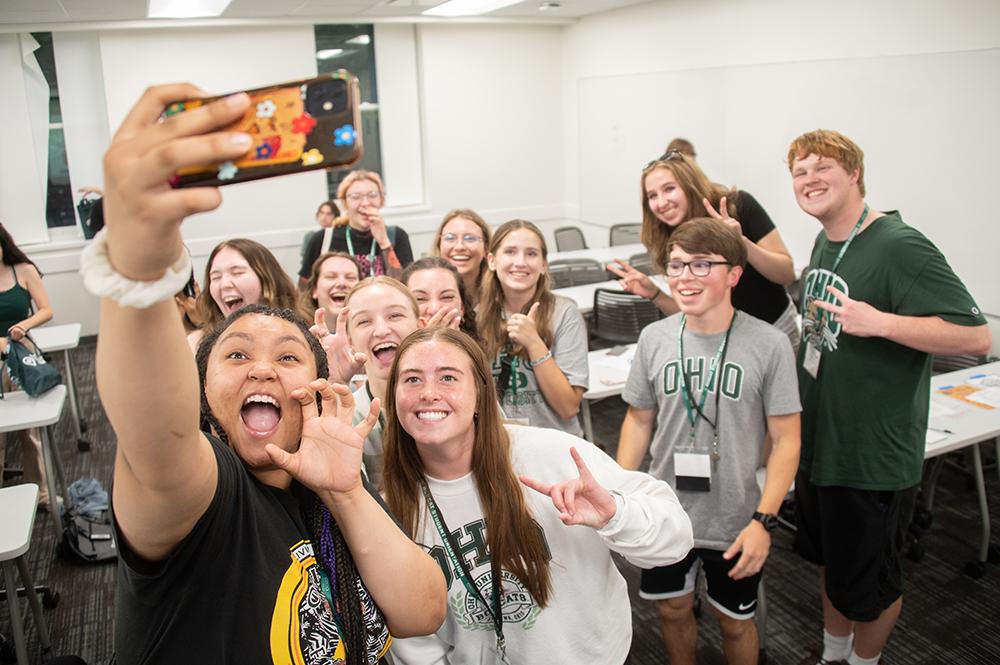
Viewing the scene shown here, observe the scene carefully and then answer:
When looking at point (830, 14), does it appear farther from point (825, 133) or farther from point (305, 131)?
point (305, 131)

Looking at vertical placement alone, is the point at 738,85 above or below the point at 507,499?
above

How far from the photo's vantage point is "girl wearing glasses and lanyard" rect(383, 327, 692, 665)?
5.10 feet

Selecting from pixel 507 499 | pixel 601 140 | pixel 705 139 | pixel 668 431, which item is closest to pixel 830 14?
pixel 705 139

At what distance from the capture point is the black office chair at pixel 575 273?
6047 mm

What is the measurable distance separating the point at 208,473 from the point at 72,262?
7676 mm

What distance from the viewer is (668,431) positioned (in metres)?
2.35

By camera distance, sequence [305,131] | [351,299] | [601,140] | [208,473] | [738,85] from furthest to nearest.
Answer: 1. [601,140]
2. [738,85]
3. [351,299]
4. [208,473]
5. [305,131]

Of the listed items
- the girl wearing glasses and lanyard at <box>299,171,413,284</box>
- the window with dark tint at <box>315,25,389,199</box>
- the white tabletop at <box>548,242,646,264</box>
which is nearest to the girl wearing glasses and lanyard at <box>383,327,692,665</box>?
the girl wearing glasses and lanyard at <box>299,171,413,284</box>

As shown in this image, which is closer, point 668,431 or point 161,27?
point 668,431

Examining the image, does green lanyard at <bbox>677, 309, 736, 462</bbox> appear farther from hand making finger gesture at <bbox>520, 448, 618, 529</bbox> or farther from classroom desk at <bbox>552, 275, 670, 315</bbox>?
classroom desk at <bbox>552, 275, 670, 315</bbox>

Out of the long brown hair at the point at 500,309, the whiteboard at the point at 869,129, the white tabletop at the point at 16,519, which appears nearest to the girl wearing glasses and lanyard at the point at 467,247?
the long brown hair at the point at 500,309

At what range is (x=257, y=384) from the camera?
110 centimetres

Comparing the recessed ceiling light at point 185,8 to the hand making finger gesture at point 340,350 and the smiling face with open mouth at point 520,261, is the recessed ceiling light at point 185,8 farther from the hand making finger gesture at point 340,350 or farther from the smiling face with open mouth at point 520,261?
the hand making finger gesture at point 340,350

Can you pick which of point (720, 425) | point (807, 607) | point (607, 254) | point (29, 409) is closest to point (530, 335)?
point (720, 425)
